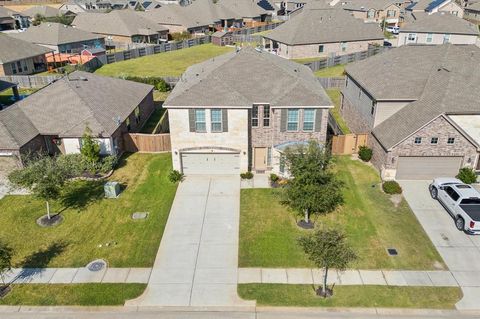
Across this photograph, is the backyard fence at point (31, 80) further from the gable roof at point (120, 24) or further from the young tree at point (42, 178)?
the young tree at point (42, 178)

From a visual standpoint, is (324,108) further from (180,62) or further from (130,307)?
(180,62)

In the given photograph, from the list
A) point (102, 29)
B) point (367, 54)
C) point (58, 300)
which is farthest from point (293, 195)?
point (102, 29)

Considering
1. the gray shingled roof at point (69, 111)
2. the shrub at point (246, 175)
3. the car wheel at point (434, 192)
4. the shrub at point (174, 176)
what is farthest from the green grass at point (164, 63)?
the car wheel at point (434, 192)

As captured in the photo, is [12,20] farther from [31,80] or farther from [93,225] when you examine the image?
[93,225]

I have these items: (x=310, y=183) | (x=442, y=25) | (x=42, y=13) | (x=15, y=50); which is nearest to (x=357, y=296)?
(x=310, y=183)

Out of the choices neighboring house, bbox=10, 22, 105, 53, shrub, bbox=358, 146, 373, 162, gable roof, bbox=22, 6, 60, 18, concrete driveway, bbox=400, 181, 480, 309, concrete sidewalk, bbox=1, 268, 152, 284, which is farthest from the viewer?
gable roof, bbox=22, 6, 60, 18

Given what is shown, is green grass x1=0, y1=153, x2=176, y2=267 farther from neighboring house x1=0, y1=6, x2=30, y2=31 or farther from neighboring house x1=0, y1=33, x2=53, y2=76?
neighboring house x1=0, y1=6, x2=30, y2=31

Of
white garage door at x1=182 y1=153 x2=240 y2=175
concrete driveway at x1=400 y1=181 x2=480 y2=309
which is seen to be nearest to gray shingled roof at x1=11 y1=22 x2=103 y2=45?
white garage door at x1=182 y1=153 x2=240 y2=175
